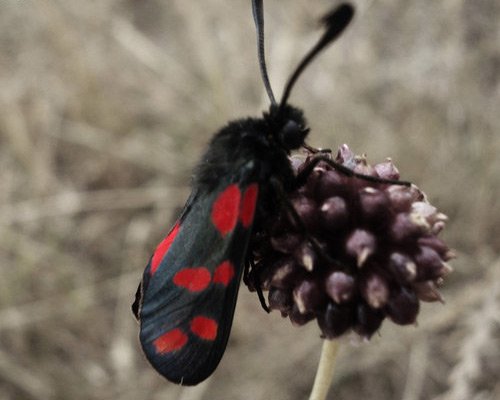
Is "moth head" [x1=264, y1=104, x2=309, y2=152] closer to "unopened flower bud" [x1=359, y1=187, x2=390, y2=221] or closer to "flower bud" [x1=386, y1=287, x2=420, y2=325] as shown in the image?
"unopened flower bud" [x1=359, y1=187, x2=390, y2=221]

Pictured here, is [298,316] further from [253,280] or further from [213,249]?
[213,249]

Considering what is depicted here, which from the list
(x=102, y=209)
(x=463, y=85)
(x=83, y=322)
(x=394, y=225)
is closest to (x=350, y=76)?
(x=463, y=85)

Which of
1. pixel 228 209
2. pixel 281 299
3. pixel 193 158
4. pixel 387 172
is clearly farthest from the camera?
pixel 193 158

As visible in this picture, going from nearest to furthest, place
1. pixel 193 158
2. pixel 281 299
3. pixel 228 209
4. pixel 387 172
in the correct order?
pixel 228 209, pixel 281 299, pixel 387 172, pixel 193 158

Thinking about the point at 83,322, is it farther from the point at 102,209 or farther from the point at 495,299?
the point at 495,299

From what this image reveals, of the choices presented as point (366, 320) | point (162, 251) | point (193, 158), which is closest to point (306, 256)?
point (366, 320)

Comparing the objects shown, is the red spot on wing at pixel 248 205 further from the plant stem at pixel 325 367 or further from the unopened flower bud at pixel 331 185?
the plant stem at pixel 325 367
